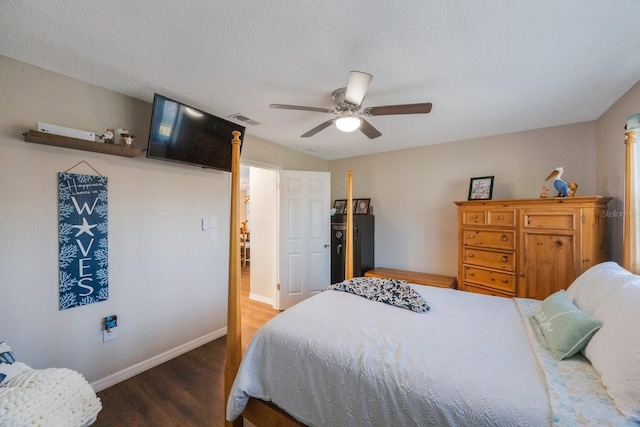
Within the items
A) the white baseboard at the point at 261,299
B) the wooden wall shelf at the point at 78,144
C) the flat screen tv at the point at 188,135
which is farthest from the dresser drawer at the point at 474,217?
the wooden wall shelf at the point at 78,144

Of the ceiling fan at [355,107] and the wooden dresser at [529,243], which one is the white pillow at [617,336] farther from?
the ceiling fan at [355,107]

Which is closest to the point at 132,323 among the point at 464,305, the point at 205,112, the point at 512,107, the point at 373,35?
the point at 205,112

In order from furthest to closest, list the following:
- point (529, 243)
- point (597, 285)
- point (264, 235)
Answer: point (264, 235)
point (529, 243)
point (597, 285)

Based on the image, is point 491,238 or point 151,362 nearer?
point 151,362

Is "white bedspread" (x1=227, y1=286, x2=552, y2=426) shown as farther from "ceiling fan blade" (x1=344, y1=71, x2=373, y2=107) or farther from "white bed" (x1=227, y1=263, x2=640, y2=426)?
"ceiling fan blade" (x1=344, y1=71, x2=373, y2=107)

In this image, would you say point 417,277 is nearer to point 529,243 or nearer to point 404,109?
point 529,243

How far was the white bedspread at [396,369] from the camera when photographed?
100 centimetres

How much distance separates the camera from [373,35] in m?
1.49

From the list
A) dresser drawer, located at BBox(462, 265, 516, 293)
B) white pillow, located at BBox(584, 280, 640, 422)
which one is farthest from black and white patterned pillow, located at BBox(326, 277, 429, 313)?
dresser drawer, located at BBox(462, 265, 516, 293)

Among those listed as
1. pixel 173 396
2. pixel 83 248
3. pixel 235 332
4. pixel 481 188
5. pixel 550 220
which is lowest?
pixel 173 396

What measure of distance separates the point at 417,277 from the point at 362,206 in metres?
1.44

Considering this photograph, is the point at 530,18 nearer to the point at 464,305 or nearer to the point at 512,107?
the point at 512,107

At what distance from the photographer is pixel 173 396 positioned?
1966 mm

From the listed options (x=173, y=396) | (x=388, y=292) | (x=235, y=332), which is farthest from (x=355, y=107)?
(x=173, y=396)
